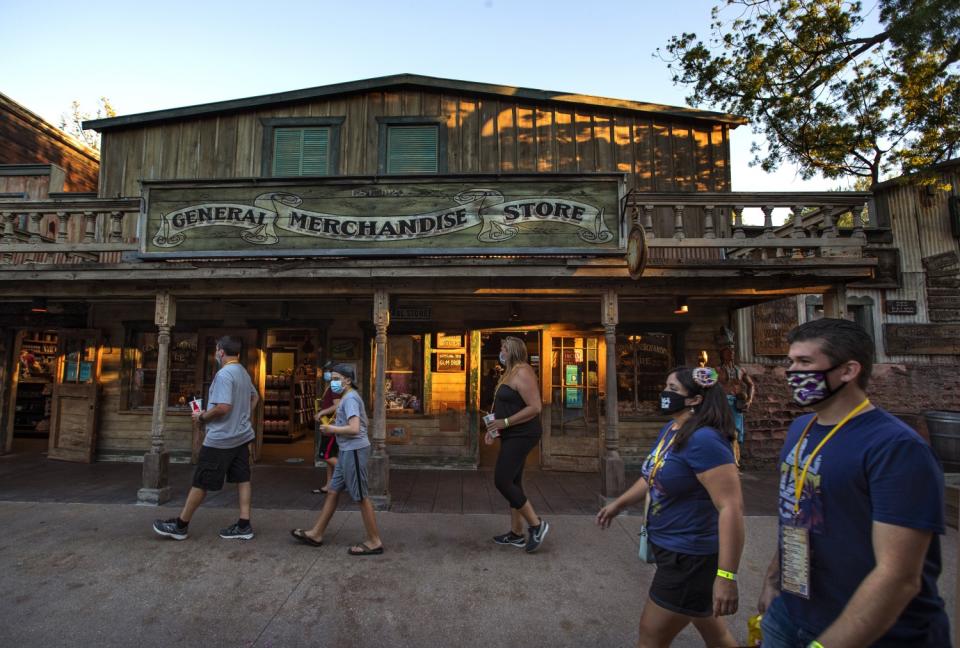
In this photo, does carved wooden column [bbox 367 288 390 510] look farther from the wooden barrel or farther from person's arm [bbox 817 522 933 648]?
the wooden barrel

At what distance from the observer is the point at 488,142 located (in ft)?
28.5

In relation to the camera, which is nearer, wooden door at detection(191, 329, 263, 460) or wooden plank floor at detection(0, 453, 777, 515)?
wooden plank floor at detection(0, 453, 777, 515)

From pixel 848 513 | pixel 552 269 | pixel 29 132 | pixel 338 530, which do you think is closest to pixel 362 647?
pixel 338 530

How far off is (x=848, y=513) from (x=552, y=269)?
15.5 ft

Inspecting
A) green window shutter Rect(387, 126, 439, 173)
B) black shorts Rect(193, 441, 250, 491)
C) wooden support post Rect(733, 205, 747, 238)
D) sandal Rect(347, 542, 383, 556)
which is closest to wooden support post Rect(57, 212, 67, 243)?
black shorts Rect(193, 441, 250, 491)

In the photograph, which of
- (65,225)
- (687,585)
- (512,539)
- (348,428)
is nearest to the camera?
(687,585)

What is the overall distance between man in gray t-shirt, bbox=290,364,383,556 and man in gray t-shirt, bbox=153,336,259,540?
86 centimetres

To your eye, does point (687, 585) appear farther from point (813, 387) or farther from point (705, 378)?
point (813, 387)

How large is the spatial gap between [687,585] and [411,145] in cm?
833

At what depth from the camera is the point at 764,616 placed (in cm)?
173

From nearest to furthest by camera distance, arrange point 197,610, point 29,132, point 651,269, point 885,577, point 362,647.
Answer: point 885,577
point 362,647
point 197,610
point 651,269
point 29,132

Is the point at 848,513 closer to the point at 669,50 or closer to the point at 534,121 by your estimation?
the point at 534,121

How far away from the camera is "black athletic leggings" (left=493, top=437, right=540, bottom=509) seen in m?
4.24

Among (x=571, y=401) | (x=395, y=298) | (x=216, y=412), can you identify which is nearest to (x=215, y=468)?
(x=216, y=412)
